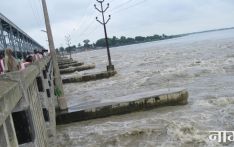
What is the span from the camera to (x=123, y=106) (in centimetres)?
1526

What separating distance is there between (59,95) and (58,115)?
3.05 feet

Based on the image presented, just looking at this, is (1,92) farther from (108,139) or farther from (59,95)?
(59,95)

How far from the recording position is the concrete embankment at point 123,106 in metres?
15.0

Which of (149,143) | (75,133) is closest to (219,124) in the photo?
(149,143)

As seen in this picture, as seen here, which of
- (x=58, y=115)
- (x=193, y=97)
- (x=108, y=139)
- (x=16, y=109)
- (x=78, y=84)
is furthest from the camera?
(x=78, y=84)

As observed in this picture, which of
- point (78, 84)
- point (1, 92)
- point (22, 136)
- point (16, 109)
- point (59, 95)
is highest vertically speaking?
point (1, 92)

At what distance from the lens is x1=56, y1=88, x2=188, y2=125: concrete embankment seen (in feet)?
49.1

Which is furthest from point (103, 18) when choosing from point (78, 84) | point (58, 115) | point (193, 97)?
point (58, 115)

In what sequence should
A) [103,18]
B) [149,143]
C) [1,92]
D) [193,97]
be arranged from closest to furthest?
[1,92] → [149,143] → [193,97] → [103,18]

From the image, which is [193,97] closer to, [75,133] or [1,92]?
[75,133]

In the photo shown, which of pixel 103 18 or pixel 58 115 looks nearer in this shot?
pixel 58 115

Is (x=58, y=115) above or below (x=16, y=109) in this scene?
below

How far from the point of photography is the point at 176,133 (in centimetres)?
1162

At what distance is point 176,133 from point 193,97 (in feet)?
21.9
